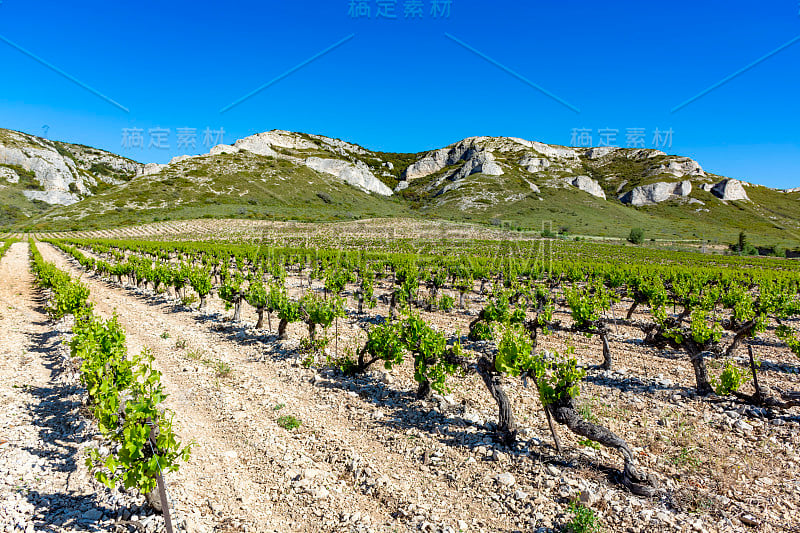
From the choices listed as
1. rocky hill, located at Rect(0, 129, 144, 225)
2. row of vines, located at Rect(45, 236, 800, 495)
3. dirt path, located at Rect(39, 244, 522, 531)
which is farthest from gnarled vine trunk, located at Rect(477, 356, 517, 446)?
rocky hill, located at Rect(0, 129, 144, 225)

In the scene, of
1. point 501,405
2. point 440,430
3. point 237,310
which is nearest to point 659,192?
point 237,310

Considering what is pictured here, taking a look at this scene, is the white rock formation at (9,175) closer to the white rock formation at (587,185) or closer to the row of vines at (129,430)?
the row of vines at (129,430)

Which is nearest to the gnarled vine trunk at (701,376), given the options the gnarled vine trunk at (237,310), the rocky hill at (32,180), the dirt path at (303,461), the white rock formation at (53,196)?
the dirt path at (303,461)

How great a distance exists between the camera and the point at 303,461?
7902mm

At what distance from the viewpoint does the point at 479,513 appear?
655 cm

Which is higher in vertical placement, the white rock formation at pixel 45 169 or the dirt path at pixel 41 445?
the white rock formation at pixel 45 169

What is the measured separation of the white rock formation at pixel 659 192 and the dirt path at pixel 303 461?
22523cm

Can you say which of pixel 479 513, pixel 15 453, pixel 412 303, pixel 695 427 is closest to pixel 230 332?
pixel 15 453

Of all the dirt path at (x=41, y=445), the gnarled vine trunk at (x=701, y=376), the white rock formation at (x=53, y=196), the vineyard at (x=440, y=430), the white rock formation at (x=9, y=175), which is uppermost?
the white rock formation at (x=9, y=175)

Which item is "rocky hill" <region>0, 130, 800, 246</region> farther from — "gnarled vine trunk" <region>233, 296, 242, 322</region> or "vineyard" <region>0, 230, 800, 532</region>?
"vineyard" <region>0, 230, 800, 532</region>

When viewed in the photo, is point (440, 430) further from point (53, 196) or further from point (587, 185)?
point (53, 196)

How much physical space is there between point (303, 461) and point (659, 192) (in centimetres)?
23634

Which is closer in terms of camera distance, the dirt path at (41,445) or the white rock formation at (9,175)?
the dirt path at (41,445)

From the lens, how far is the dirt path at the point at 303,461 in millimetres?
6500
